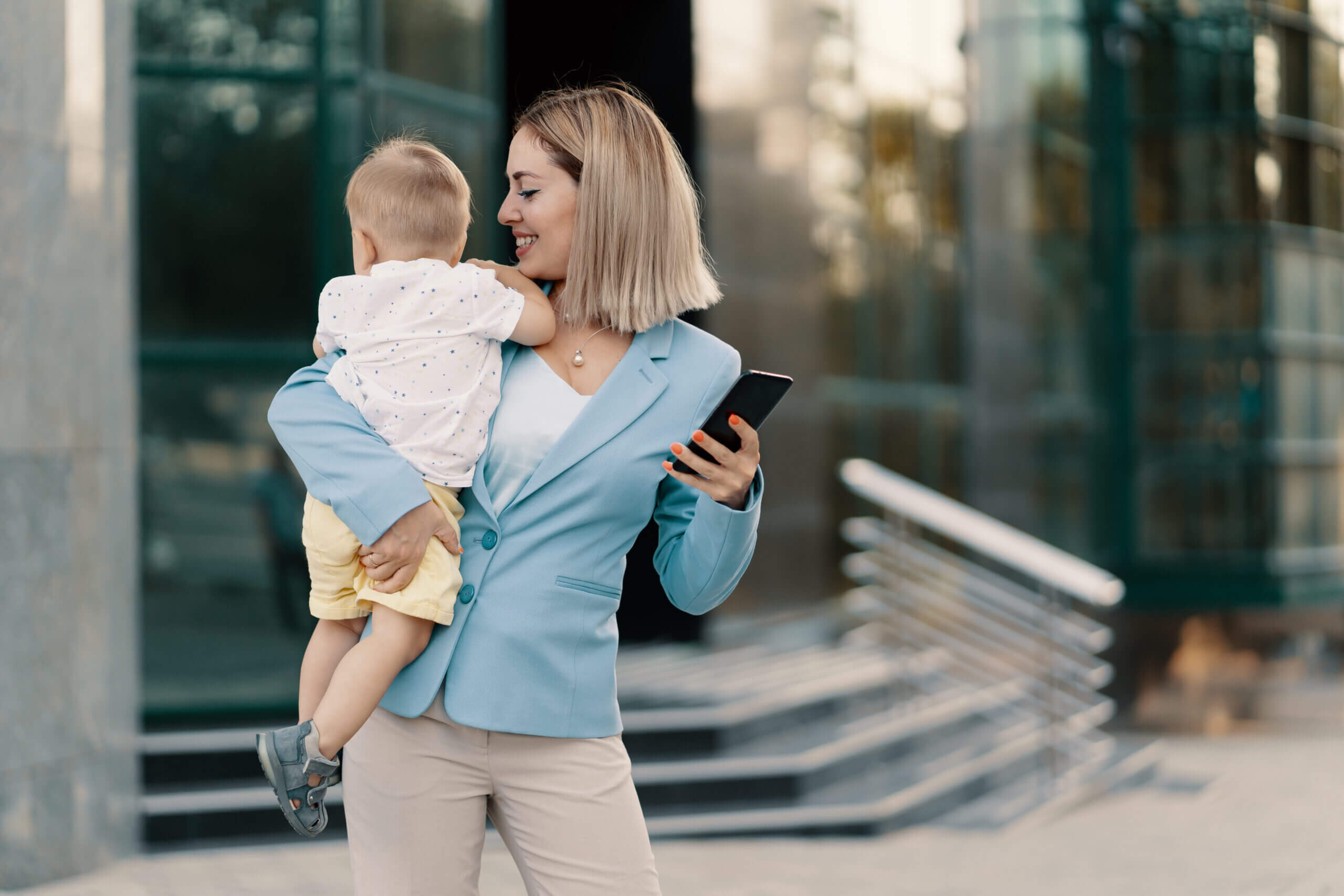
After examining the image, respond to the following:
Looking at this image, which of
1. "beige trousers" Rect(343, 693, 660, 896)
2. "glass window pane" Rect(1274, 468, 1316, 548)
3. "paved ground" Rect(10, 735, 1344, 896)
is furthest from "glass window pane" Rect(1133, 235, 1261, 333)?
"beige trousers" Rect(343, 693, 660, 896)

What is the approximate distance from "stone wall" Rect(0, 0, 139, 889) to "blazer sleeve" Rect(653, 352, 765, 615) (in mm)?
3526

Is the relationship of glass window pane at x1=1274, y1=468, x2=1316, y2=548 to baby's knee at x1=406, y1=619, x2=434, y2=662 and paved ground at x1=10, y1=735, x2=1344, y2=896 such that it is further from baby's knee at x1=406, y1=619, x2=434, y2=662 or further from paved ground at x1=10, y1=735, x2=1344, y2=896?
baby's knee at x1=406, y1=619, x2=434, y2=662

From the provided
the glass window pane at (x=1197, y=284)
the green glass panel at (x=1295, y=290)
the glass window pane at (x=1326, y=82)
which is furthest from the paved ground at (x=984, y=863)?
the glass window pane at (x=1326, y=82)

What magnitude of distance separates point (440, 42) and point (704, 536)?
5.60 meters

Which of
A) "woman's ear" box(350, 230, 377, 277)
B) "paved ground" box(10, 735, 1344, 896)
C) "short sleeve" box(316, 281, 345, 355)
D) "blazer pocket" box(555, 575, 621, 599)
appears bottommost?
"paved ground" box(10, 735, 1344, 896)

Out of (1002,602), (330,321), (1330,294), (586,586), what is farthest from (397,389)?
(1330,294)

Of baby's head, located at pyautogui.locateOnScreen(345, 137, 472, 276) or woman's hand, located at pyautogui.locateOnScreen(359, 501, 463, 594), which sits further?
baby's head, located at pyautogui.locateOnScreen(345, 137, 472, 276)

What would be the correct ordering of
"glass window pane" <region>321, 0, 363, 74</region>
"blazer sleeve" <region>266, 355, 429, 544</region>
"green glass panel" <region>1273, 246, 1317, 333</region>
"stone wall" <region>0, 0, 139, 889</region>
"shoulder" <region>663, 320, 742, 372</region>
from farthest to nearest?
"green glass panel" <region>1273, 246, 1317, 333</region>
"glass window pane" <region>321, 0, 363, 74</region>
"stone wall" <region>0, 0, 139, 889</region>
"shoulder" <region>663, 320, 742, 372</region>
"blazer sleeve" <region>266, 355, 429, 544</region>

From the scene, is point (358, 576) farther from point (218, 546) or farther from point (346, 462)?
point (218, 546)

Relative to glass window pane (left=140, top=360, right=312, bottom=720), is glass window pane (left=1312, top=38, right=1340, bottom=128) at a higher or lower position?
higher

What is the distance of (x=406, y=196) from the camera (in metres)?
2.10

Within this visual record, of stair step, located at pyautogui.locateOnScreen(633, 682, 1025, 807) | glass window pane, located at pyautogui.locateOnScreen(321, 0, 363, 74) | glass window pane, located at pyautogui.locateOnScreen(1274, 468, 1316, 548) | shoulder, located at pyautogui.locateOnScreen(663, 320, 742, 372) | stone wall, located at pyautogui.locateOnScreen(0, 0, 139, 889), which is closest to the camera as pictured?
shoulder, located at pyautogui.locateOnScreen(663, 320, 742, 372)

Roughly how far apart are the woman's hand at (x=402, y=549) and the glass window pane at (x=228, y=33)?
16.8ft

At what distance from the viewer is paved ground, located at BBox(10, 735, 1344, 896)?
5.36 metres
